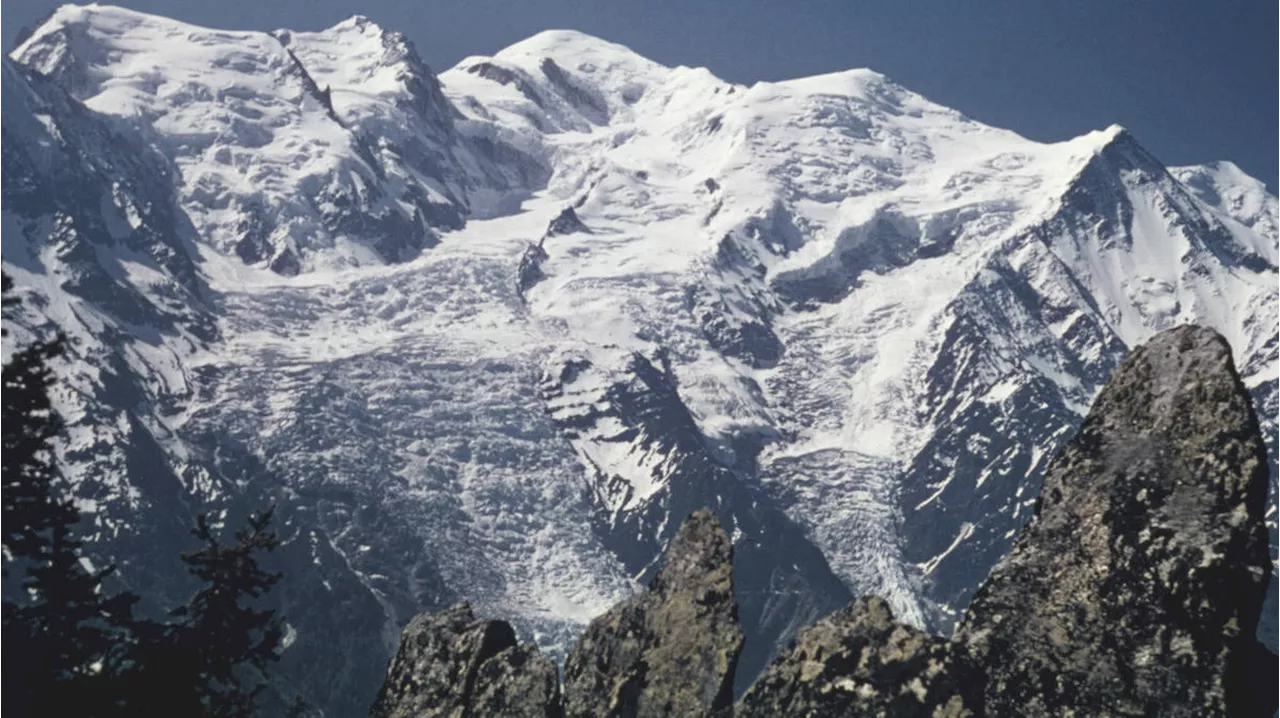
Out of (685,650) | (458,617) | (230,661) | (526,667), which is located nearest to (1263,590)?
(685,650)

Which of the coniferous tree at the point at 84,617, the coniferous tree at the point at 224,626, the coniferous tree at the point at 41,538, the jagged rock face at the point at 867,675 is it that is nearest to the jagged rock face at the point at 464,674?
the coniferous tree at the point at 224,626

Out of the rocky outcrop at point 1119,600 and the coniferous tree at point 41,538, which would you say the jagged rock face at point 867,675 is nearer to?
the rocky outcrop at point 1119,600

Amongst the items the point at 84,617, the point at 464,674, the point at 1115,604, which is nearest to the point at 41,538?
the point at 84,617

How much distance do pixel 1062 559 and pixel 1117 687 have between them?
222 centimetres

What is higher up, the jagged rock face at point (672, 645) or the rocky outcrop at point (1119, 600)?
the rocky outcrop at point (1119, 600)

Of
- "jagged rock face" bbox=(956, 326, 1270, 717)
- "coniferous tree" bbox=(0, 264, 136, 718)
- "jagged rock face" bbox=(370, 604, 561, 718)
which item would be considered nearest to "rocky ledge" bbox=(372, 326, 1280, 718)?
"jagged rock face" bbox=(956, 326, 1270, 717)

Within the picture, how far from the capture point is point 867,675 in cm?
2422

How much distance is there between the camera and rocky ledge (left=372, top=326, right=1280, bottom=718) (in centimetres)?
2250

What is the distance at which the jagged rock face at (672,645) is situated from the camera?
27.7 m

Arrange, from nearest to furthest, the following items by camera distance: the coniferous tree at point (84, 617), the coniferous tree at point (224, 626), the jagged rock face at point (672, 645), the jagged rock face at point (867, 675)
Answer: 1. the jagged rock face at point (867, 675)
2. the coniferous tree at point (84, 617)
3. the jagged rock face at point (672, 645)
4. the coniferous tree at point (224, 626)

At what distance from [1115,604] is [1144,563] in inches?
25.8

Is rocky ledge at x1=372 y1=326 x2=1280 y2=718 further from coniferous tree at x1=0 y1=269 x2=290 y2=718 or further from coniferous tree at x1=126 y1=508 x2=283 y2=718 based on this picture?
coniferous tree at x1=126 y1=508 x2=283 y2=718

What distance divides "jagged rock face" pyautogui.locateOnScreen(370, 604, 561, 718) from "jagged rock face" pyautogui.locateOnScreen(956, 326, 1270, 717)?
774 cm

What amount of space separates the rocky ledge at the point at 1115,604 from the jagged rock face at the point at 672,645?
0.51 ft
